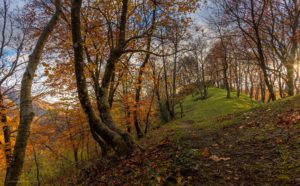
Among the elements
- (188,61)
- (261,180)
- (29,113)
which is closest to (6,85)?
(29,113)

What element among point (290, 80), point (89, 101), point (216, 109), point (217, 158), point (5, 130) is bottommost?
point (216, 109)

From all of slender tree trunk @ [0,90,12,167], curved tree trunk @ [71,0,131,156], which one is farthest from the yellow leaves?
slender tree trunk @ [0,90,12,167]

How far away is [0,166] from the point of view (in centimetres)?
1455

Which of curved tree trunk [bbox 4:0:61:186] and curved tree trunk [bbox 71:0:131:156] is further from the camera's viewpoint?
curved tree trunk [bbox 71:0:131:156]

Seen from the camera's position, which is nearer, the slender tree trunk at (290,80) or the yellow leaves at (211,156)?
the yellow leaves at (211,156)

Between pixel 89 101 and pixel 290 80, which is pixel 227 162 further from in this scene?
pixel 290 80

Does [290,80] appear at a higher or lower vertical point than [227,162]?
higher

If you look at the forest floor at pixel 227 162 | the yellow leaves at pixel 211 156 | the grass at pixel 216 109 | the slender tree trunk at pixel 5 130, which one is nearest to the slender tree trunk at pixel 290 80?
the grass at pixel 216 109

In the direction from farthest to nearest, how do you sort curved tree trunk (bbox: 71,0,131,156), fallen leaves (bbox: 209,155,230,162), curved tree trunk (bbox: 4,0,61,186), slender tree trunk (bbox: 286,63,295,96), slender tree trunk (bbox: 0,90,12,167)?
1. slender tree trunk (bbox: 286,63,295,96)
2. slender tree trunk (bbox: 0,90,12,167)
3. curved tree trunk (bbox: 71,0,131,156)
4. fallen leaves (bbox: 209,155,230,162)
5. curved tree trunk (bbox: 4,0,61,186)

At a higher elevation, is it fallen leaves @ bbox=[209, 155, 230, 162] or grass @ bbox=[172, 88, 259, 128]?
fallen leaves @ bbox=[209, 155, 230, 162]

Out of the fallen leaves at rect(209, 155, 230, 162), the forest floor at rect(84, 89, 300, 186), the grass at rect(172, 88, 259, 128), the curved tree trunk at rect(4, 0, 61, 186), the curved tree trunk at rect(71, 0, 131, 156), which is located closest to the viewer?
the forest floor at rect(84, 89, 300, 186)

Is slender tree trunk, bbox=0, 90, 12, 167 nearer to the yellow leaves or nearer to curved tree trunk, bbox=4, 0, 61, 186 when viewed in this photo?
curved tree trunk, bbox=4, 0, 61, 186

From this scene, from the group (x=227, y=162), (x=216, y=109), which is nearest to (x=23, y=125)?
(x=227, y=162)

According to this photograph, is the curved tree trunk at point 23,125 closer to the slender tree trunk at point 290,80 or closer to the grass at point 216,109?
the grass at point 216,109
